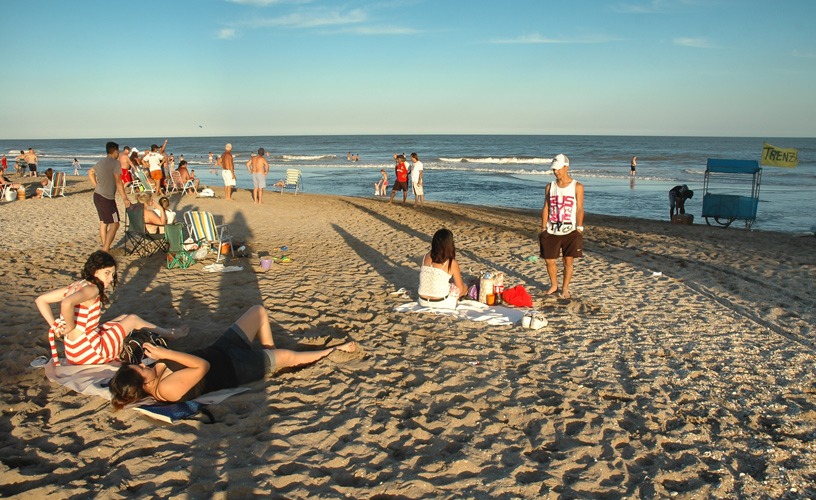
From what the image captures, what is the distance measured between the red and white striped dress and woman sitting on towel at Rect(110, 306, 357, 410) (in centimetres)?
47

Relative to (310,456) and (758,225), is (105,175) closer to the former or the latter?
(310,456)

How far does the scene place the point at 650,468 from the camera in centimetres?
312

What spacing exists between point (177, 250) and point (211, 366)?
14.0ft

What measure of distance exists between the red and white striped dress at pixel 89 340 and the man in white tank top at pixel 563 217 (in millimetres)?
4218

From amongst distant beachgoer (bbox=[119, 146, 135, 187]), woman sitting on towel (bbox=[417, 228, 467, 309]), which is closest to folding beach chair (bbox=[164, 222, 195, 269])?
woman sitting on towel (bbox=[417, 228, 467, 309])

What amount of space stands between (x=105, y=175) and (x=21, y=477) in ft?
18.2

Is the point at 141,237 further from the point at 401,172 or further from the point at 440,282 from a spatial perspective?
the point at 401,172

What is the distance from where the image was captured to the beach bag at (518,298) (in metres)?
6.07

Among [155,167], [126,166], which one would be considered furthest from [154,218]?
[155,167]

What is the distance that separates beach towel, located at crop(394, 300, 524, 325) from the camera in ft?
18.5

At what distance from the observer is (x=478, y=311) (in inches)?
231

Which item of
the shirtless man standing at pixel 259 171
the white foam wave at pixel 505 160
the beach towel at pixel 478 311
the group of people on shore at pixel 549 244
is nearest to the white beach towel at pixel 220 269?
the beach towel at pixel 478 311

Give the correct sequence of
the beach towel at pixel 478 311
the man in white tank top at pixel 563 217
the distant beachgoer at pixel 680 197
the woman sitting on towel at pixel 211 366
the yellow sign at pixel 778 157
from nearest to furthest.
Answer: the woman sitting on towel at pixel 211 366 → the beach towel at pixel 478 311 → the man in white tank top at pixel 563 217 → the yellow sign at pixel 778 157 → the distant beachgoer at pixel 680 197

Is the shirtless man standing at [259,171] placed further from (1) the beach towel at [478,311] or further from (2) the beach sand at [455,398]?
(1) the beach towel at [478,311]
